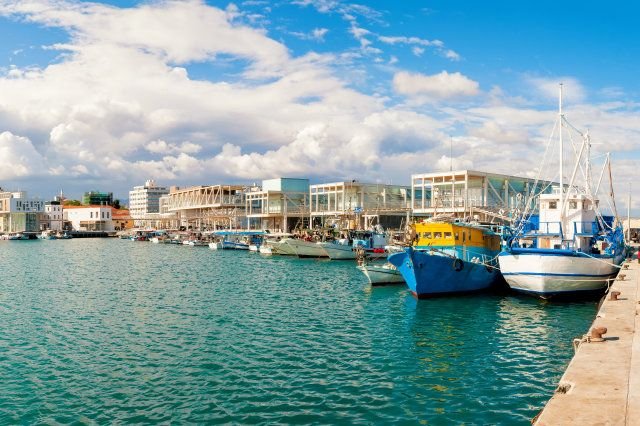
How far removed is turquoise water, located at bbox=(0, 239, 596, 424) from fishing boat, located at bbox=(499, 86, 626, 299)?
170 centimetres

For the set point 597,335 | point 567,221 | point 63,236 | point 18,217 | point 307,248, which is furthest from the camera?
point 18,217

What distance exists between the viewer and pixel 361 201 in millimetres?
107438

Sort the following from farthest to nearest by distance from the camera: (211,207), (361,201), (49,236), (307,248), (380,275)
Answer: (49,236), (211,207), (361,201), (307,248), (380,275)

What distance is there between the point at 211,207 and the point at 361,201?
62.5 meters

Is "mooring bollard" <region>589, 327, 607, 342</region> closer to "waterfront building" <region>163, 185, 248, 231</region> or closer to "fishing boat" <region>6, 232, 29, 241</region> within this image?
"waterfront building" <region>163, 185, 248, 231</region>

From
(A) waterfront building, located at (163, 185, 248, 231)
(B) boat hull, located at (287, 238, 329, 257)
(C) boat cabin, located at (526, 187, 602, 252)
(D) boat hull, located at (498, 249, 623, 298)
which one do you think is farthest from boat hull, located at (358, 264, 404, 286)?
(A) waterfront building, located at (163, 185, 248, 231)

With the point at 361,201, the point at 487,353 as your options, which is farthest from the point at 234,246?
the point at 487,353

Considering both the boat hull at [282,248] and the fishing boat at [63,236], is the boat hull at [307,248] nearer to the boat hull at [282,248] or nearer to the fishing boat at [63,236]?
the boat hull at [282,248]

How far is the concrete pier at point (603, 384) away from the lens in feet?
32.4

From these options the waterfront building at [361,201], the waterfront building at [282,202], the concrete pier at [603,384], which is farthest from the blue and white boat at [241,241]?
the concrete pier at [603,384]

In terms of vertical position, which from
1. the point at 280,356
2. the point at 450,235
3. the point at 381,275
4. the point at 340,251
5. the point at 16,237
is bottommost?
the point at 280,356

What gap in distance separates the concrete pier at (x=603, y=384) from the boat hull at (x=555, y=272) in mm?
13775

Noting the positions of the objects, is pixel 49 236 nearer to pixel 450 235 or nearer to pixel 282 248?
pixel 282 248

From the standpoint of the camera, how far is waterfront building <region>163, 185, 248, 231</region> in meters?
145
